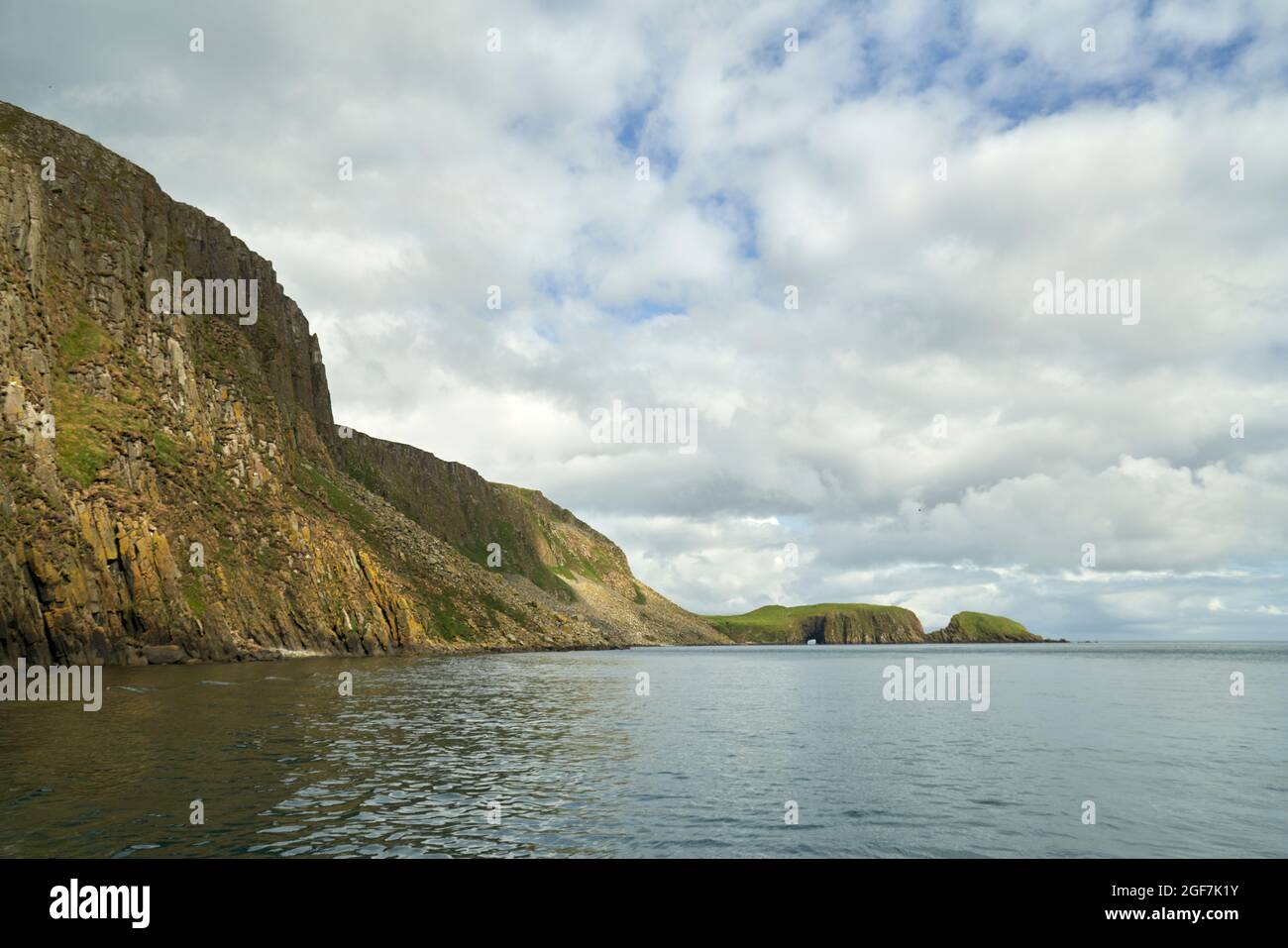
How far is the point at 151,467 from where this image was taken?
100375 millimetres

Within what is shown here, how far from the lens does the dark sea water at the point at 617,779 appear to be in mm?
20219

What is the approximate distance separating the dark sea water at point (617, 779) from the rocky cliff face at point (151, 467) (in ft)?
110

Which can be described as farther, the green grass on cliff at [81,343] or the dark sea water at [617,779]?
the green grass on cliff at [81,343]

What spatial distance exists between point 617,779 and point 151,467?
95.5 meters

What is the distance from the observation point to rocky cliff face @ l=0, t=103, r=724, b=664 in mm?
80938

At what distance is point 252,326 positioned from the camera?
165125mm

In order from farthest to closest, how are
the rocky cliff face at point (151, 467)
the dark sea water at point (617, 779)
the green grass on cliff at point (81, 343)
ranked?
the green grass on cliff at point (81, 343) < the rocky cliff face at point (151, 467) < the dark sea water at point (617, 779)
